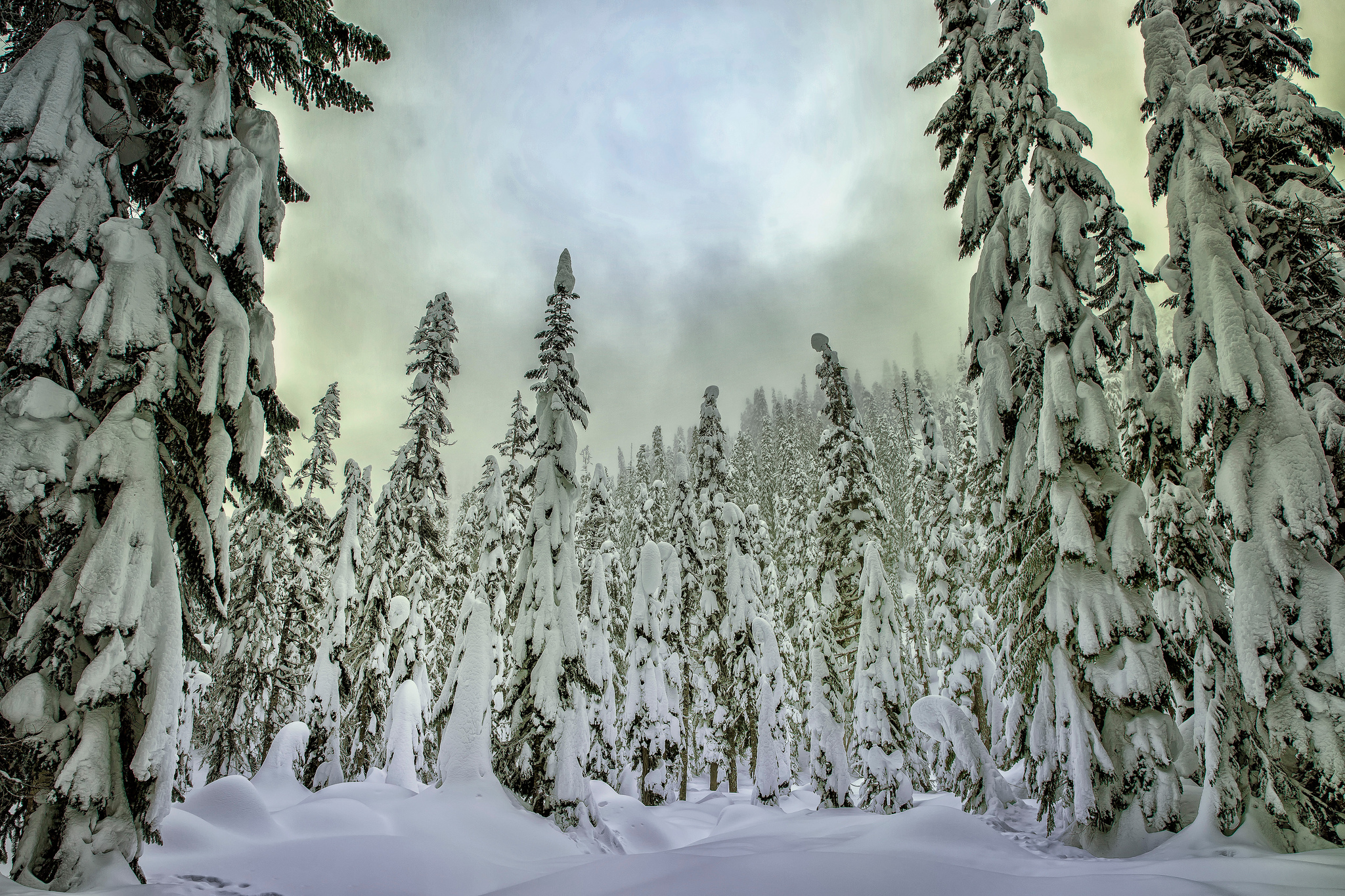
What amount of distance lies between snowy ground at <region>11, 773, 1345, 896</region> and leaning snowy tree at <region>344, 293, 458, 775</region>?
33.6 ft

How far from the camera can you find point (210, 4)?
5.46 metres

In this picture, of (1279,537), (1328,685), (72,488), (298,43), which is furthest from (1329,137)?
(72,488)

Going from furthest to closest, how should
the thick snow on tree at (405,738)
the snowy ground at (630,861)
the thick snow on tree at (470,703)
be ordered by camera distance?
the thick snow on tree at (405,738)
the thick snow on tree at (470,703)
the snowy ground at (630,861)

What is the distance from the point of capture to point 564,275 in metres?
14.7

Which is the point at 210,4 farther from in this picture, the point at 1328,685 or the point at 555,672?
the point at 1328,685

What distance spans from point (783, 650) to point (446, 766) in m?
21.8

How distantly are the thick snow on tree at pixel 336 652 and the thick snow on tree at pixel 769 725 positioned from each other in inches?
489

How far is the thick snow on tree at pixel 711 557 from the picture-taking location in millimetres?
21016

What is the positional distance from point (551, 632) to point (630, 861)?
7.26m

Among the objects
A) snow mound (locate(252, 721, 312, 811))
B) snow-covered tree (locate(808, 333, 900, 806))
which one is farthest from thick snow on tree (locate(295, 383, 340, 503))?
snow-covered tree (locate(808, 333, 900, 806))

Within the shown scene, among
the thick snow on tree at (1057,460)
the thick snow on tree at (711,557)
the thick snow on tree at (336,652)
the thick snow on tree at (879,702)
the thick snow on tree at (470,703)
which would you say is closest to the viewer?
the thick snow on tree at (1057,460)

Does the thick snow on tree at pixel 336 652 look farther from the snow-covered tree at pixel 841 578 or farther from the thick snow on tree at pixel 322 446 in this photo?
the snow-covered tree at pixel 841 578

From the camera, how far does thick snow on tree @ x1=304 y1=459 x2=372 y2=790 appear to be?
17.1 metres

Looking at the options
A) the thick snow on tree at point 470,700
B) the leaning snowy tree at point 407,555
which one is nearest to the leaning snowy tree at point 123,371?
the thick snow on tree at point 470,700
